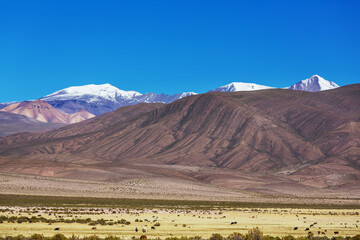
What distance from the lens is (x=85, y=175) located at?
15225 centimetres

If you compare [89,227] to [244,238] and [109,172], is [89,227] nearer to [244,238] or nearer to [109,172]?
[244,238]

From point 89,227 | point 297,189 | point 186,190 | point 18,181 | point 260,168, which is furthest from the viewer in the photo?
point 260,168

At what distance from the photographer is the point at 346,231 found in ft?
133

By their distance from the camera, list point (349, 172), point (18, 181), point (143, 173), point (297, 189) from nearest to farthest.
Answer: point (18, 181) < point (297, 189) < point (143, 173) < point (349, 172)

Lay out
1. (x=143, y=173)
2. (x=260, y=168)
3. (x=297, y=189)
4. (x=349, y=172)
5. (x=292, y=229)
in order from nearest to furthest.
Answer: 1. (x=292, y=229)
2. (x=297, y=189)
3. (x=143, y=173)
4. (x=349, y=172)
5. (x=260, y=168)

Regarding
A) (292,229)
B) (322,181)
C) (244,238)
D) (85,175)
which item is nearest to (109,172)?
(85,175)

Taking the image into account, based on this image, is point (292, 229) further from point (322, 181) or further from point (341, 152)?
point (341, 152)

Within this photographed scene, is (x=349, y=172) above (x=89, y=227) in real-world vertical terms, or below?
above

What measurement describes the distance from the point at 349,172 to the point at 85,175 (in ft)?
267

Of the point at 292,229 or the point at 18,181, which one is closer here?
the point at 292,229

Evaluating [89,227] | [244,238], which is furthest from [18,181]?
[244,238]

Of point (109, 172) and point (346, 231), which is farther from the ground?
point (109, 172)

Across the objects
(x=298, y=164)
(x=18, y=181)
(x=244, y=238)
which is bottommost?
(x=244, y=238)

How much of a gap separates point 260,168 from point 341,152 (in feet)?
96.4
